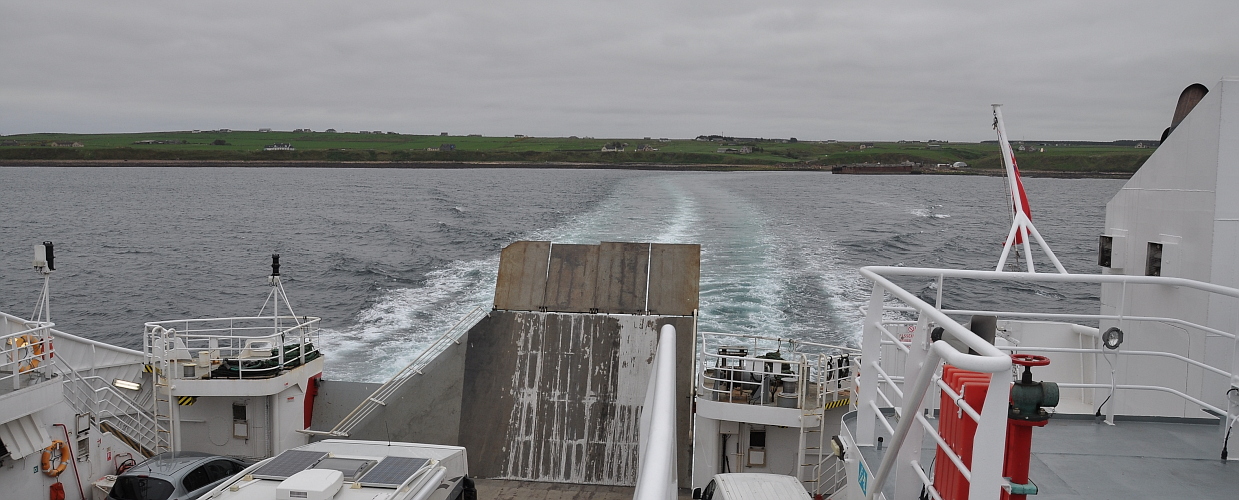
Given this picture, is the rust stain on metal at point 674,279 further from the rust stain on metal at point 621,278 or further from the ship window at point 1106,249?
Answer: the ship window at point 1106,249

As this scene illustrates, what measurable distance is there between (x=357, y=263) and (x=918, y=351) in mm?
36758

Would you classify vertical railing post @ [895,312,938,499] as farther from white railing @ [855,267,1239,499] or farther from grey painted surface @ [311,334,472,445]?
grey painted surface @ [311,334,472,445]

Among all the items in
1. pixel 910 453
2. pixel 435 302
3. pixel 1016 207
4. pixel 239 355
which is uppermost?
pixel 1016 207

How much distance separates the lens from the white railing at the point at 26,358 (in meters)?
8.95

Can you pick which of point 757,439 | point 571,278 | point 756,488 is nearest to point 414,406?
point 571,278

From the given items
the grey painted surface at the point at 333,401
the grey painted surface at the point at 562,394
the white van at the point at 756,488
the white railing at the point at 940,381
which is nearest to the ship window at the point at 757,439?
the grey painted surface at the point at 562,394

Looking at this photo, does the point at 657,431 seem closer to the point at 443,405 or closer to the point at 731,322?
the point at 443,405

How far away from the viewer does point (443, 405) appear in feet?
40.0

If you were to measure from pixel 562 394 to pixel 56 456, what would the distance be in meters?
6.58

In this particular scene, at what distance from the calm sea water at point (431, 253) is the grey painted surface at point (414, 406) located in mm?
4812

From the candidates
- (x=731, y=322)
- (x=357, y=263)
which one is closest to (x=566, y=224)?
(x=357, y=263)

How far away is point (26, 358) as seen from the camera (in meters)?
8.80

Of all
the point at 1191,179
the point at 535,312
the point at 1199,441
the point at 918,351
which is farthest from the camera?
the point at 535,312

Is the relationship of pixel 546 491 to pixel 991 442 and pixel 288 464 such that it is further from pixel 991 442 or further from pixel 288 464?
pixel 991 442
